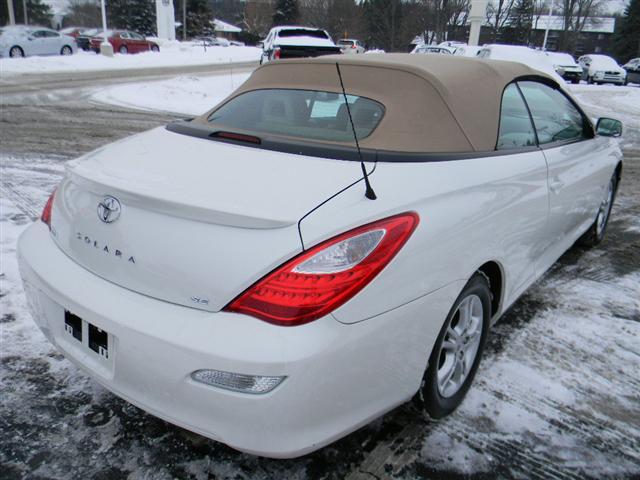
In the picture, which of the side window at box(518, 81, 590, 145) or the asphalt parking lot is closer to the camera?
the asphalt parking lot

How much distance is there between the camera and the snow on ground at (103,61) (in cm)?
2128

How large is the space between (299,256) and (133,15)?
64.3m

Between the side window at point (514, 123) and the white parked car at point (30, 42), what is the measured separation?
92.4 feet

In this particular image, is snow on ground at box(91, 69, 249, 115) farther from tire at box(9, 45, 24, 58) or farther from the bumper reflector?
tire at box(9, 45, 24, 58)

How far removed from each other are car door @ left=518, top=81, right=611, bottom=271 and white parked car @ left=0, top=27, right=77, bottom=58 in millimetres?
28011

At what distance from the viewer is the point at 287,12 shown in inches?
2365

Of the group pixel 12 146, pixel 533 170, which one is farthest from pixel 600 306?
pixel 12 146

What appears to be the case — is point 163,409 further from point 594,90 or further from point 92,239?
point 594,90

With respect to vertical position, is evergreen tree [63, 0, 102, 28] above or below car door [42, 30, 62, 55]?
above

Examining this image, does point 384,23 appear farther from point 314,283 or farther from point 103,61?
point 314,283

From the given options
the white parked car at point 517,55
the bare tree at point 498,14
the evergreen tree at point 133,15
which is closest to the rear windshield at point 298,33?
the white parked car at point 517,55

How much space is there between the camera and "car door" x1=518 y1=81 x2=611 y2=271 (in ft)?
10.2

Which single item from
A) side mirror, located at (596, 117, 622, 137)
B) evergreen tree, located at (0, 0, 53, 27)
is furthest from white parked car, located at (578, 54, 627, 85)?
evergreen tree, located at (0, 0, 53, 27)

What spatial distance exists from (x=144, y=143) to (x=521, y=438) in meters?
2.21
